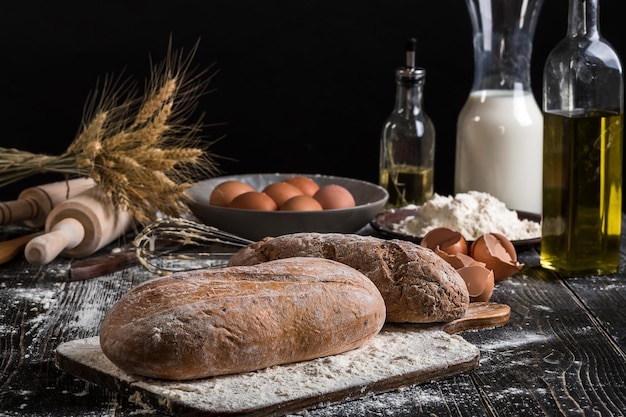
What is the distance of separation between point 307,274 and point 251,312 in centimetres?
13

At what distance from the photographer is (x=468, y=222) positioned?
2051 millimetres

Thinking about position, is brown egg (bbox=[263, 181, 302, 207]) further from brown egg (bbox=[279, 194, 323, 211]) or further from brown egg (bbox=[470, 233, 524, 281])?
brown egg (bbox=[470, 233, 524, 281])

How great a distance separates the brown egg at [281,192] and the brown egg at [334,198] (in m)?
0.05

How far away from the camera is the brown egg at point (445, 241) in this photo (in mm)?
1865

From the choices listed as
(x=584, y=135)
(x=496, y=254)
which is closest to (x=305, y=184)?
(x=496, y=254)

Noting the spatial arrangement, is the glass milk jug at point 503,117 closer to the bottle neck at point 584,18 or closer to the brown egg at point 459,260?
the bottle neck at point 584,18

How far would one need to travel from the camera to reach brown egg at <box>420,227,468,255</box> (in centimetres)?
187

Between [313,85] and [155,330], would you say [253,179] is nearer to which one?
[313,85]

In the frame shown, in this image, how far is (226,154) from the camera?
3363mm

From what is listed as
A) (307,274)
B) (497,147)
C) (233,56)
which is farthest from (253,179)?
(307,274)

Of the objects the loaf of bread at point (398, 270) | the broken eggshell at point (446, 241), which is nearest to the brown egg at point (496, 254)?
the broken eggshell at point (446, 241)

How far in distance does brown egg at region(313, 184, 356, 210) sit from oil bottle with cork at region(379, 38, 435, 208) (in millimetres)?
249

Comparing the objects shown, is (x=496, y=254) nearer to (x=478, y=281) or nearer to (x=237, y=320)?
(x=478, y=281)

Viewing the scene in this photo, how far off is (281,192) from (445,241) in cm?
46
